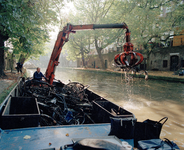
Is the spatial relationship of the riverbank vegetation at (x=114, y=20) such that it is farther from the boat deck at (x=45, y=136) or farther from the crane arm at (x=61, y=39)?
the boat deck at (x=45, y=136)

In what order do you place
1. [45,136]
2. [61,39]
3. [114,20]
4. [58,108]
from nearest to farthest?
[45,136]
[58,108]
[61,39]
[114,20]

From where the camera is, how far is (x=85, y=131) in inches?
132

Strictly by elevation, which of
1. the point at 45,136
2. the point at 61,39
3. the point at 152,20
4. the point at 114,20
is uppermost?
the point at 114,20

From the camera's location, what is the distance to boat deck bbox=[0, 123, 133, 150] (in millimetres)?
2676

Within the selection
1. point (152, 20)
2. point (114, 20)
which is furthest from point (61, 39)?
point (114, 20)

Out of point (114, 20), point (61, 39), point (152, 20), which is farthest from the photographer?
point (114, 20)

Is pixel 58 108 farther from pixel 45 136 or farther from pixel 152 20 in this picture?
pixel 152 20

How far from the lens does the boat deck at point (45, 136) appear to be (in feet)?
8.78

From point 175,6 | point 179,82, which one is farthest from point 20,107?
point 175,6

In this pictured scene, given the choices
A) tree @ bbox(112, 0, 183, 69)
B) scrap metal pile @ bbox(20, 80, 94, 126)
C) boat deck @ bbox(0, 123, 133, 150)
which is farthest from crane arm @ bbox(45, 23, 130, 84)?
tree @ bbox(112, 0, 183, 69)

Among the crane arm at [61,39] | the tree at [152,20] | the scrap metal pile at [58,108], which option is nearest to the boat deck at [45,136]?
the scrap metal pile at [58,108]

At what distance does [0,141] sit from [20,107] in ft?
7.13

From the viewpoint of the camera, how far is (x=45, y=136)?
3.01 metres

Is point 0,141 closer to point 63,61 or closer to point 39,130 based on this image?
point 39,130
